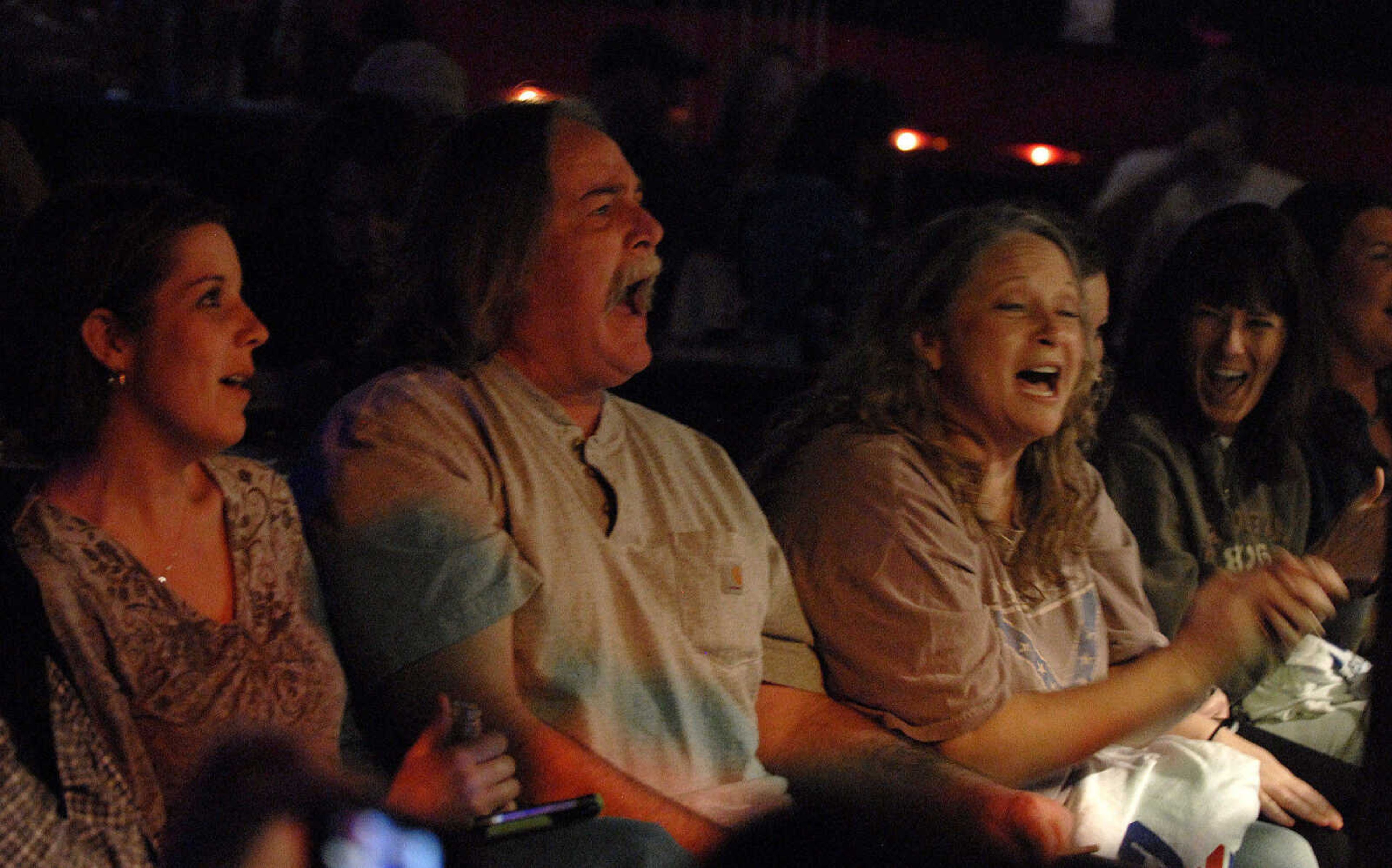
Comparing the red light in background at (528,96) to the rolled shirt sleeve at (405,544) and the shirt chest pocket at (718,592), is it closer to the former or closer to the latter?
the rolled shirt sleeve at (405,544)

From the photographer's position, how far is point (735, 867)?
1211 millimetres

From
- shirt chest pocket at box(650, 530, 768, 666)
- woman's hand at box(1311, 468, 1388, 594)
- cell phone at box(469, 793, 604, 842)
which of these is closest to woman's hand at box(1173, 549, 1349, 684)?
woman's hand at box(1311, 468, 1388, 594)

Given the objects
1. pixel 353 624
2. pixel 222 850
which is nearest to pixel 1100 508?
pixel 353 624

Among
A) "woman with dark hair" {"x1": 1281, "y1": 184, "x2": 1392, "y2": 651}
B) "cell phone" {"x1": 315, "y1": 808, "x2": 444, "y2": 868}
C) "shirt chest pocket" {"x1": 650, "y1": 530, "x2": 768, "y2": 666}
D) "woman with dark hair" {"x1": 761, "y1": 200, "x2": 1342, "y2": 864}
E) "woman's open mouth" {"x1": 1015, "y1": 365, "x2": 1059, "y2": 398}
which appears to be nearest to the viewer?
"cell phone" {"x1": 315, "y1": 808, "x2": 444, "y2": 868}

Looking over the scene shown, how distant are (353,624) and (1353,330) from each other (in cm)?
266

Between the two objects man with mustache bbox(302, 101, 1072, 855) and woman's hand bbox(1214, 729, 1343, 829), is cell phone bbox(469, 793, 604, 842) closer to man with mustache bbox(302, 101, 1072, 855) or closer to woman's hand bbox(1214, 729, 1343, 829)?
man with mustache bbox(302, 101, 1072, 855)

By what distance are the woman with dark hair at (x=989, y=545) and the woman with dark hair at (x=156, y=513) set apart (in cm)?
72

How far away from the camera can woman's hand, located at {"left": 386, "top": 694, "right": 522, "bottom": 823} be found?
5.14ft

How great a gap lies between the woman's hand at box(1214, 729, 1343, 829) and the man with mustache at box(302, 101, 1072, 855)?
81cm

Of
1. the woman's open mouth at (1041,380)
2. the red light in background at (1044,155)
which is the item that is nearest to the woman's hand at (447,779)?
the woman's open mouth at (1041,380)

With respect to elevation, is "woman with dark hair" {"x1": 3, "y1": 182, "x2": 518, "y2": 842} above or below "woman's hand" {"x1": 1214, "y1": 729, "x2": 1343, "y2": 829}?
above

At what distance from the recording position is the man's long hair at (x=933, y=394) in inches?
92.4

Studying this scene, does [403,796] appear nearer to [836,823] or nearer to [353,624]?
[353,624]

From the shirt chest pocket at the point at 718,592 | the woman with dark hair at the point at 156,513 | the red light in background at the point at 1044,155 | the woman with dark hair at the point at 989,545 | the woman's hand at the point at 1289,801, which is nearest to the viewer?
the woman with dark hair at the point at 156,513
